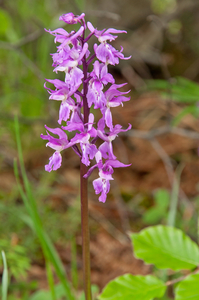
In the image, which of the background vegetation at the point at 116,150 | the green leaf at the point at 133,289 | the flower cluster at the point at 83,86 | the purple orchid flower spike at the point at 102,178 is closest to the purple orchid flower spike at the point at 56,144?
the flower cluster at the point at 83,86

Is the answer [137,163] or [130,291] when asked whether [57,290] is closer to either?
[130,291]

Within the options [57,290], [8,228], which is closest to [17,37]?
[8,228]

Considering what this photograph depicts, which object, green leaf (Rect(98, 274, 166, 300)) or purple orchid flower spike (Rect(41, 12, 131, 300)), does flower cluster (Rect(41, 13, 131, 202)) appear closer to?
purple orchid flower spike (Rect(41, 12, 131, 300))

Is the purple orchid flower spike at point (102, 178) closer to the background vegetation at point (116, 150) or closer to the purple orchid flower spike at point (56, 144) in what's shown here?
the purple orchid flower spike at point (56, 144)

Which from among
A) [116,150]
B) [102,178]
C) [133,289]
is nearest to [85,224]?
[102,178]

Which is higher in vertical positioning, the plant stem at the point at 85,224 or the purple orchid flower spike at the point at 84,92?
the purple orchid flower spike at the point at 84,92

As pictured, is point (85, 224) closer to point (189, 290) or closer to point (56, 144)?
point (56, 144)
